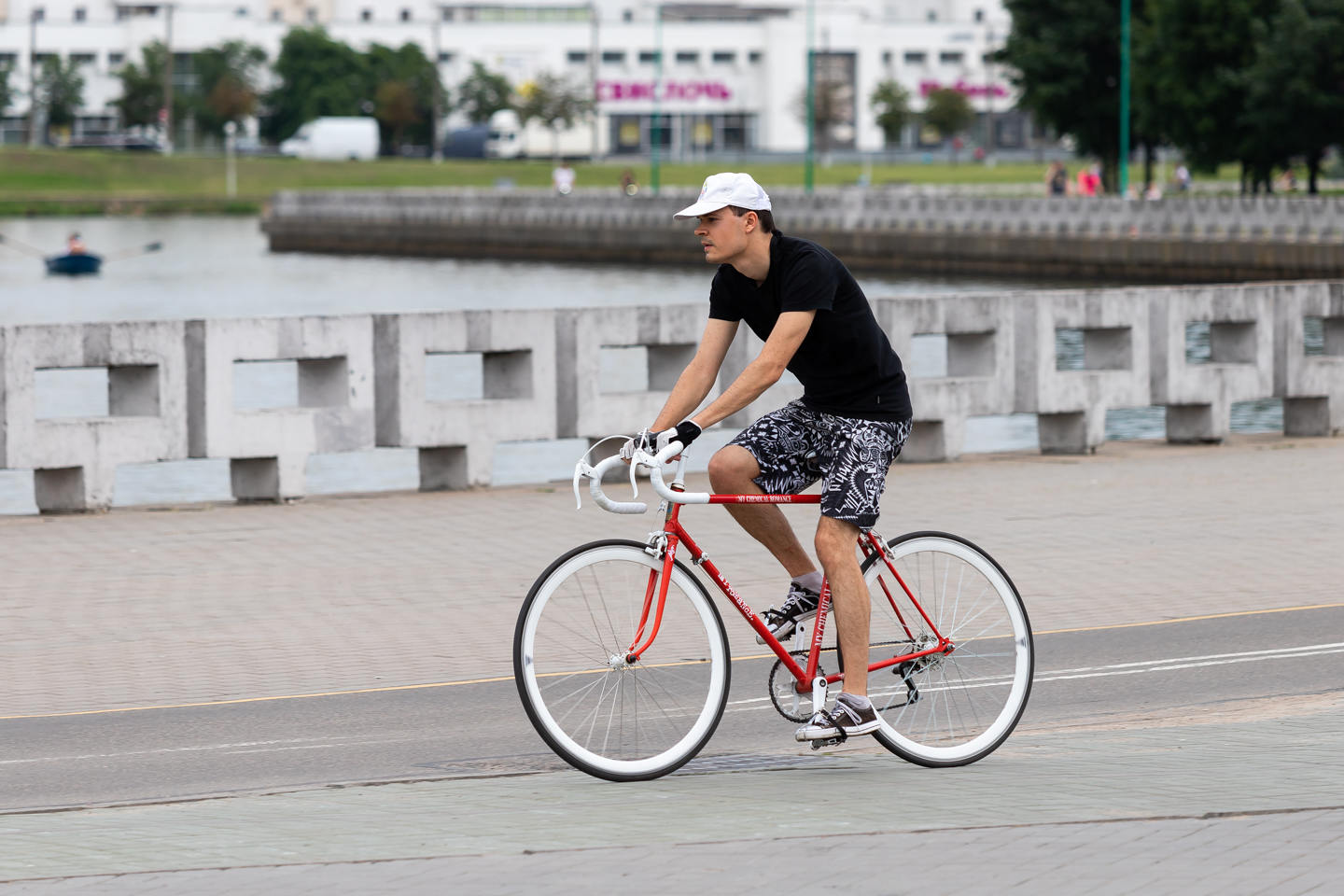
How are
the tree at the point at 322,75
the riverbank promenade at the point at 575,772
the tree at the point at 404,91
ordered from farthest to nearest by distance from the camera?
the tree at the point at 322,75 → the tree at the point at 404,91 → the riverbank promenade at the point at 575,772

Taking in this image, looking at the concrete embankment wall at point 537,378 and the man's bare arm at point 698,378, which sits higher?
the man's bare arm at point 698,378

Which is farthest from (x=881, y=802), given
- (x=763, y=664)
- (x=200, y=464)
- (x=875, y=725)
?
(x=200, y=464)

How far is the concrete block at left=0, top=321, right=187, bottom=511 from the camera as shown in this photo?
39.6ft

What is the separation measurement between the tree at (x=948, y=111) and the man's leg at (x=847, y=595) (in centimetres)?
12284

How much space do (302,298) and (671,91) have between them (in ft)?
308

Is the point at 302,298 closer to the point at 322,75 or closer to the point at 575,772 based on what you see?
the point at 575,772

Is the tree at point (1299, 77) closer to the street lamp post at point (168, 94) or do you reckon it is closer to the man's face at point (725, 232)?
the man's face at point (725, 232)

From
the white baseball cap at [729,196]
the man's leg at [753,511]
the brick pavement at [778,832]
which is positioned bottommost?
the brick pavement at [778,832]

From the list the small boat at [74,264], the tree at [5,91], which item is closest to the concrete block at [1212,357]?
the small boat at [74,264]

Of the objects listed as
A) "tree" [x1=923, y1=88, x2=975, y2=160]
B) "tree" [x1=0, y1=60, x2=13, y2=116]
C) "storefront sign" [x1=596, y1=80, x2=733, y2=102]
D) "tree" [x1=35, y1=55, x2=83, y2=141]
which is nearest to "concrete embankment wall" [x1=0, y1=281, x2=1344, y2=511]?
"tree" [x1=923, y1=88, x2=975, y2=160]

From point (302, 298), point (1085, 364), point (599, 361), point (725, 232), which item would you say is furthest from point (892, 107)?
point (725, 232)

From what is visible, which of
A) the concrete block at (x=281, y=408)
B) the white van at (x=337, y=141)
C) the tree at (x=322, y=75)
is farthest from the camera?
the tree at (x=322, y=75)

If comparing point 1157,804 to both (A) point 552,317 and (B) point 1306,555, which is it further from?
(A) point 552,317

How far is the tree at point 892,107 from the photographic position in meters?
129
